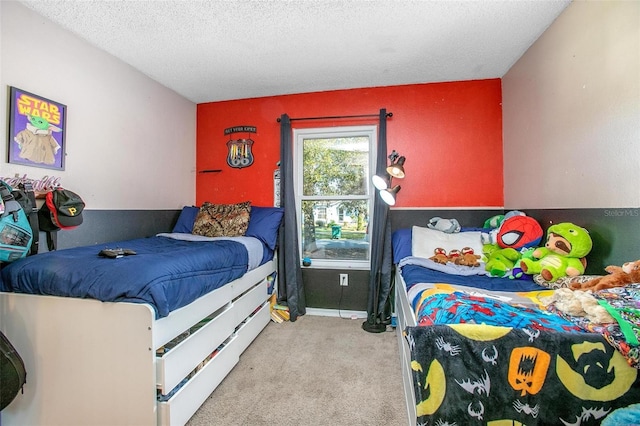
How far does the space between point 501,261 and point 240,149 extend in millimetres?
2707

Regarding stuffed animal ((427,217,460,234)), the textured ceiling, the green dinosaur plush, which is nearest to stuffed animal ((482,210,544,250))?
the green dinosaur plush

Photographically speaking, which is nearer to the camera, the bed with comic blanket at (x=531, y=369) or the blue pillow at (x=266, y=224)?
the bed with comic blanket at (x=531, y=369)

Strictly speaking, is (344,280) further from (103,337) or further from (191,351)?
(103,337)

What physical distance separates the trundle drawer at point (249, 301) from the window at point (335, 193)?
687 millimetres

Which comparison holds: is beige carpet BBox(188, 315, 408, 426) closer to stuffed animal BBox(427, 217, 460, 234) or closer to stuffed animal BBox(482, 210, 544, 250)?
stuffed animal BBox(427, 217, 460, 234)

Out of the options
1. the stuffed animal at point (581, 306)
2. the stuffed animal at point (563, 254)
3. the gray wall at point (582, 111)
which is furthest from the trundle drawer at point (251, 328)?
the gray wall at point (582, 111)

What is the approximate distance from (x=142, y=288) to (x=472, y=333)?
131cm

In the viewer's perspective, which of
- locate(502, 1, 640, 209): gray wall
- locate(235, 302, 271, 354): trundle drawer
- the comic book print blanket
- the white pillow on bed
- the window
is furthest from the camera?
the window

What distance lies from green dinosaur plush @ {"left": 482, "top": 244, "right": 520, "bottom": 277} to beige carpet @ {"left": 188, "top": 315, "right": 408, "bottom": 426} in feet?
3.05

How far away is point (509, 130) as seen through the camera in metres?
2.48

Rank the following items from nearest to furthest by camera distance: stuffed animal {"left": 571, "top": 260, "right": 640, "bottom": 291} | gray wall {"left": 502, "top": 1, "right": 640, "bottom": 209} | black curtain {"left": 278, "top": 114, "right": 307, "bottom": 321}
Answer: stuffed animal {"left": 571, "top": 260, "right": 640, "bottom": 291}
gray wall {"left": 502, "top": 1, "right": 640, "bottom": 209}
black curtain {"left": 278, "top": 114, "right": 307, "bottom": 321}

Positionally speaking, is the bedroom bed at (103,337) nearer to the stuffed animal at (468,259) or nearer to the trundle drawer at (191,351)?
the trundle drawer at (191,351)

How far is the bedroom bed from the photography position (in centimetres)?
119

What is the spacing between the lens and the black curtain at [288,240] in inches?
108
